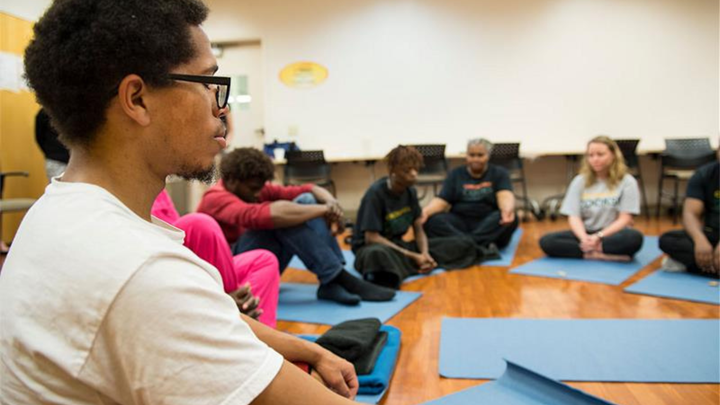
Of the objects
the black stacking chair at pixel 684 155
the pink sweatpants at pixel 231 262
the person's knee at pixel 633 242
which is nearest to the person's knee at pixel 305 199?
the pink sweatpants at pixel 231 262

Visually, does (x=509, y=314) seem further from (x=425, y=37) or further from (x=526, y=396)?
(x=425, y=37)

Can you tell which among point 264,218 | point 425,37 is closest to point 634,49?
point 425,37

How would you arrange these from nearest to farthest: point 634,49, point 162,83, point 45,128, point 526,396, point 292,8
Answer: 1. point 162,83
2. point 526,396
3. point 45,128
4. point 634,49
5. point 292,8

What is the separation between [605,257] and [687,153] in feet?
10.2

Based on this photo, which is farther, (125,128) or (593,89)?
(593,89)

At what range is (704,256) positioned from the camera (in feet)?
9.89

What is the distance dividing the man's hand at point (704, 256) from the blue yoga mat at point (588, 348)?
910 mm

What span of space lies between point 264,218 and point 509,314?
1.23 m

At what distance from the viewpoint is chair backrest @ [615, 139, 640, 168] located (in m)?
5.77

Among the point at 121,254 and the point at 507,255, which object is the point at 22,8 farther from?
the point at 121,254

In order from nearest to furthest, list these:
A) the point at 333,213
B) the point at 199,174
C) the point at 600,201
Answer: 1. the point at 199,174
2. the point at 333,213
3. the point at 600,201

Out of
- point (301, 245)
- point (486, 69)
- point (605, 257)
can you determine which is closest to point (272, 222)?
point (301, 245)

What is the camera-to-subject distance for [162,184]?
0.80 metres

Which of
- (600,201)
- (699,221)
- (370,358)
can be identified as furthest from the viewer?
(600,201)
